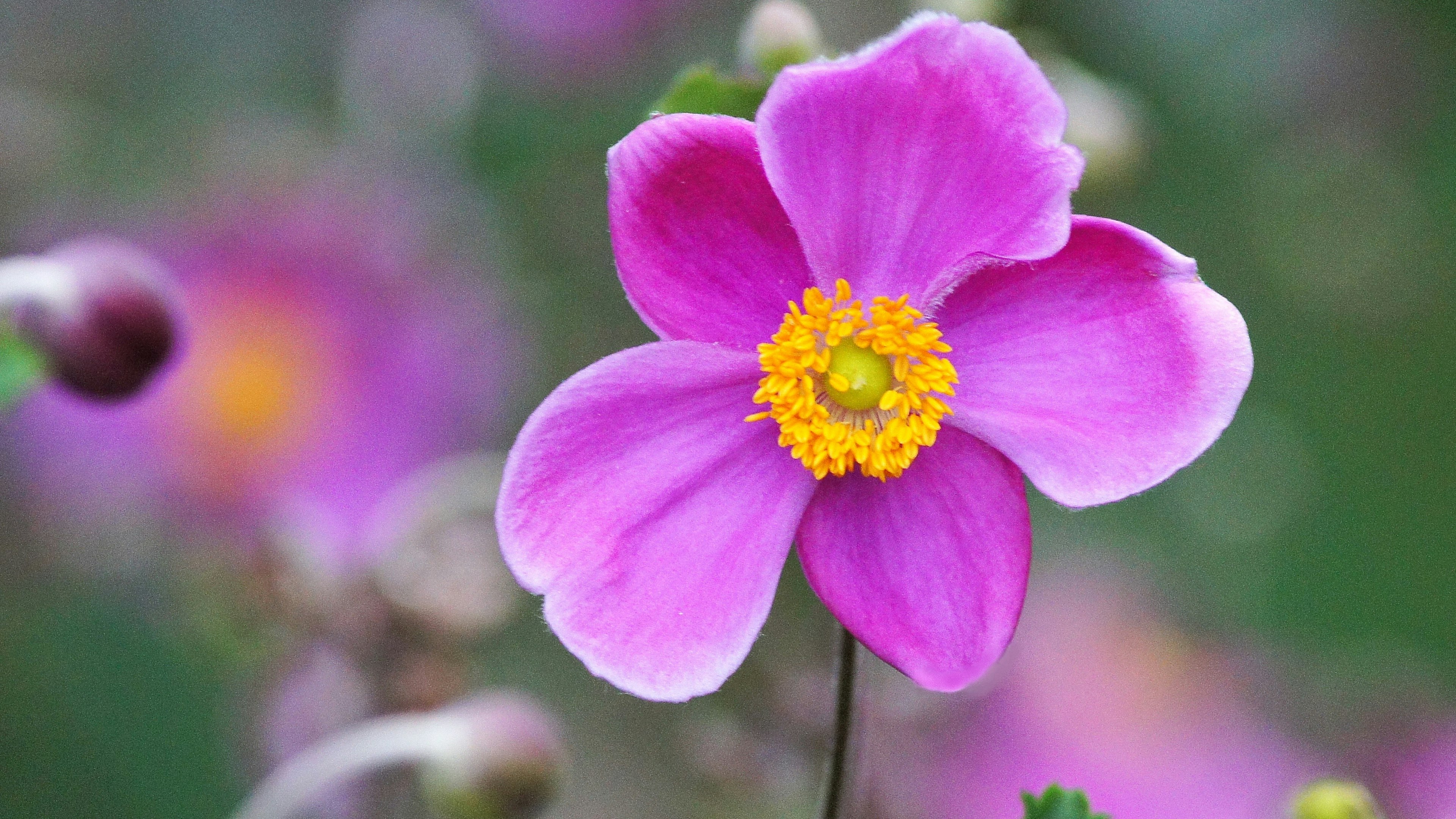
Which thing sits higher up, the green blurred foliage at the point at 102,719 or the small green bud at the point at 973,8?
the small green bud at the point at 973,8

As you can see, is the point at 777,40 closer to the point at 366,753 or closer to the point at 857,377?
the point at 857,377

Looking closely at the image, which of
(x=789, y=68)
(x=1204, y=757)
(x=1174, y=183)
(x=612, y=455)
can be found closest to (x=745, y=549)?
(x=612, y=455)

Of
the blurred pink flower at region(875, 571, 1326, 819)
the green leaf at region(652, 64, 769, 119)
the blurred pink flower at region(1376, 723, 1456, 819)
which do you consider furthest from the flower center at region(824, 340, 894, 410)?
the blurred pink flower at region(1376, 723, 1456, 819)

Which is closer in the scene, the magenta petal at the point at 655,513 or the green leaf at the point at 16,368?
the magenta petal at the point at 655,513

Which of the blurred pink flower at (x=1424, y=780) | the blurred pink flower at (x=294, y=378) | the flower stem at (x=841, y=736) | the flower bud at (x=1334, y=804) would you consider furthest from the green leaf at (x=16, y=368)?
the blurred pink flower at (x=1424, y=780)

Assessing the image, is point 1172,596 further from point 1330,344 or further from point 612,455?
point 612,455

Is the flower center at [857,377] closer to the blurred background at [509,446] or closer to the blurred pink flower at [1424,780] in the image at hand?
the blurred background at [509,446]

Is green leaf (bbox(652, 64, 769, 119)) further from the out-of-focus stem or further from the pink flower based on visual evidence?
the out-of-focus stem

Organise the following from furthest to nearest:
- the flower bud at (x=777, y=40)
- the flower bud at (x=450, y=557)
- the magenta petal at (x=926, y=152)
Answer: the flower bud at (x=450, y=557) < the flower bud at (x=777, y=40) < the magenta petal at (x=926, y=152)
